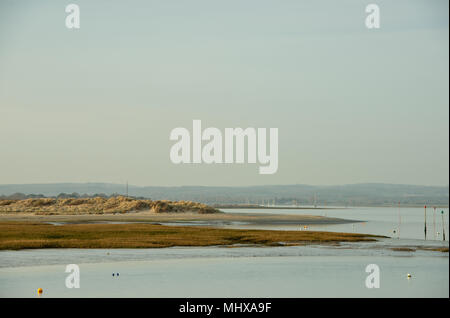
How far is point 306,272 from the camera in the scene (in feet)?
123

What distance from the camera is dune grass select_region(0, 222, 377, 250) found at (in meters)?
50.2

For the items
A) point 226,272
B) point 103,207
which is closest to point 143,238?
point 226,272

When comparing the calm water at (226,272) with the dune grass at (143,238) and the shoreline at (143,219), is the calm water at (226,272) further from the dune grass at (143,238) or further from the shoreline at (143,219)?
the shoreline at (143,219)

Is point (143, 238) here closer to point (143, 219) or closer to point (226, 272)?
point (226, 272)

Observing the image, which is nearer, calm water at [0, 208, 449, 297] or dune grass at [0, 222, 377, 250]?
calm water at [0, 208, 449, 297]

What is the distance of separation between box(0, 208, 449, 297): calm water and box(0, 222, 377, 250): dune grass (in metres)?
3.08

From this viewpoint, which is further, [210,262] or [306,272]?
[210,262]

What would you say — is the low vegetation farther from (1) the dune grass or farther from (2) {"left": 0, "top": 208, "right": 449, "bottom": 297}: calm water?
(2) {"left": 0, "top": 208, "right": 449, "bottom": 297}: calm water

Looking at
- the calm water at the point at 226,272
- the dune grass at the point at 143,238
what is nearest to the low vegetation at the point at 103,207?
the dune grass at the point at 143,238

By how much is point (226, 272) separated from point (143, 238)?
20.4 m

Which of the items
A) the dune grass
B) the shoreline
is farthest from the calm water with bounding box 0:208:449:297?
the shoreline
